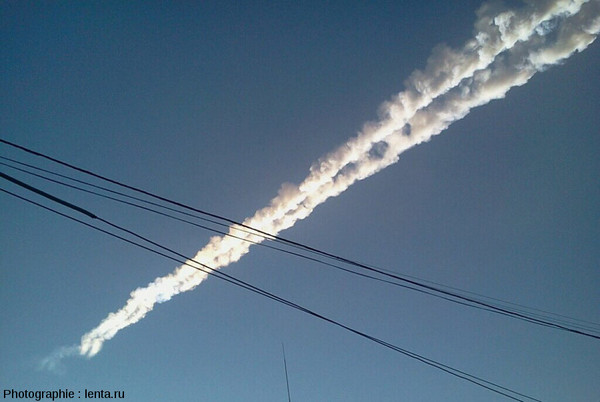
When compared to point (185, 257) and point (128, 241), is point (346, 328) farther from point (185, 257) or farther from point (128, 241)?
point (128, 241)

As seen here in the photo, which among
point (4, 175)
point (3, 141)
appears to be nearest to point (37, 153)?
point (3, 141)

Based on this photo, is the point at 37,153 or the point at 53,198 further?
the point at 37,153

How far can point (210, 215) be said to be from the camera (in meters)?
10.5

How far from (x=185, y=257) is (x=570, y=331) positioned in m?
14.8

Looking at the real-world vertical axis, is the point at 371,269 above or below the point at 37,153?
below

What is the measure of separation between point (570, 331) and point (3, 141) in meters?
20.6

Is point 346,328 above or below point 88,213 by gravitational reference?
below

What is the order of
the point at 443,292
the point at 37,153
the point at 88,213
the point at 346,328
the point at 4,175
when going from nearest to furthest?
the point at 4,175 → the point at 88,213 → the point at 37,153 → the point at 346,328 → the point at 443,292

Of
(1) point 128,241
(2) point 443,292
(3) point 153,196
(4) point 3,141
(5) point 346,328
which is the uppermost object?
(4) point 3,141

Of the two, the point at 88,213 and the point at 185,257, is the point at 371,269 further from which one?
the point at 88,213

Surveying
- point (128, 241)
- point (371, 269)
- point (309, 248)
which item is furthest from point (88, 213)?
point (371, 269)

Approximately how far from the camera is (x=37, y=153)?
354 inches

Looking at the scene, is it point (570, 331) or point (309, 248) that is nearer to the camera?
point (309, 248)

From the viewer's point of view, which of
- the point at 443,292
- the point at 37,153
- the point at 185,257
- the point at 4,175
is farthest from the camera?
the point at 443,292
